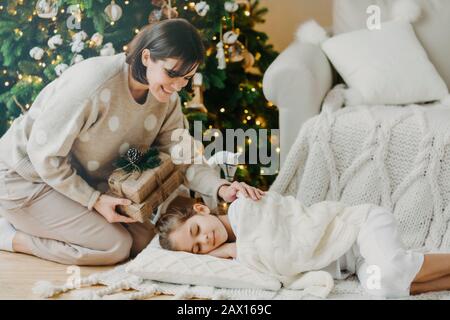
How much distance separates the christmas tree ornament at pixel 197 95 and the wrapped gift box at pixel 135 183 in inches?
8.7

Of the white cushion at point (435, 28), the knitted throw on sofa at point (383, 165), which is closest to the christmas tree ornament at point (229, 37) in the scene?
the knitted throw on sofa at point (383, 165)

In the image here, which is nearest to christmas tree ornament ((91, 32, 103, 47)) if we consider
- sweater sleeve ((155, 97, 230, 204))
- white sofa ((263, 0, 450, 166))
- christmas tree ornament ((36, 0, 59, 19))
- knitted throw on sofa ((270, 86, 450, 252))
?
christmas tree ornament ((36, 0, 59, 19))

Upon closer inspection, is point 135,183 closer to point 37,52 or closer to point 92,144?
point 92,144

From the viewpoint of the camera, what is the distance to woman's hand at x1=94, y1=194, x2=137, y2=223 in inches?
69.2

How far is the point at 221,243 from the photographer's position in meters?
1.78

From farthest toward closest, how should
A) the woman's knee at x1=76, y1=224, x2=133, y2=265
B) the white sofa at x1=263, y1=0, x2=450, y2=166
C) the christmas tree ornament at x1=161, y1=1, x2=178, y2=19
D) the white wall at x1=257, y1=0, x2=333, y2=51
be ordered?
the white wall at x1=257, y1=0, x2=333, y2=51
the white sofa at x1=263, y1=0, x2=450, y2=166
the woman's knee at x1=76, y1=224, x2=133, y2=265
the christmas tree ornament at x1=161, y1=1, x2=178, y2=19

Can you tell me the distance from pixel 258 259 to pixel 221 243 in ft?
0.44

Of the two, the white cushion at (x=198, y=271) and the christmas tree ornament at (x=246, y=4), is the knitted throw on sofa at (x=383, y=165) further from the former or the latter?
the christmas tree ornament at (x=246, y=4)

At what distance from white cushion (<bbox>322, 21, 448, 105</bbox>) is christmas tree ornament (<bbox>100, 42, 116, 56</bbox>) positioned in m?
0.89

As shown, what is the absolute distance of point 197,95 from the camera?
1.86m

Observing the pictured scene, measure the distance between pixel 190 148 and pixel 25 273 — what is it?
1.96ft

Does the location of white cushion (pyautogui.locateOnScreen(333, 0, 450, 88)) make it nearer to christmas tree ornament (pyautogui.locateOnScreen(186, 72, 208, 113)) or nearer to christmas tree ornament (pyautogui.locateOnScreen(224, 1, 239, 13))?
christmas tree ornament (pyautogui.locateOnScreen(224, 1, 239, 13))

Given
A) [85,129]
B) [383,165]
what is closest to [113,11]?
[85,129]
